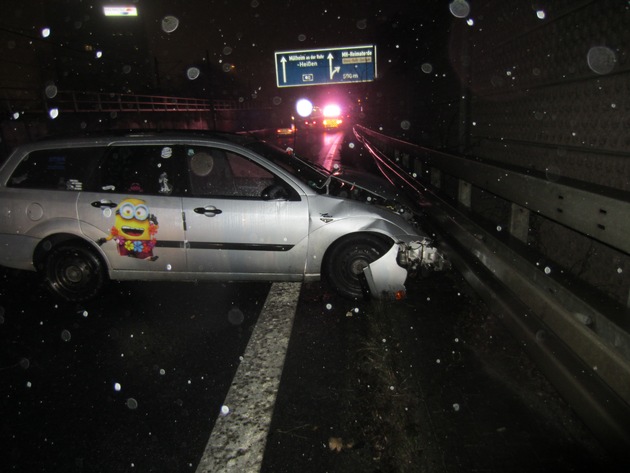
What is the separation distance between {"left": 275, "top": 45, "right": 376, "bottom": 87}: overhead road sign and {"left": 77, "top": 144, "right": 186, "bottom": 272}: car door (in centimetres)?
2288

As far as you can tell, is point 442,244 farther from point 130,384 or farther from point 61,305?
point 61,305

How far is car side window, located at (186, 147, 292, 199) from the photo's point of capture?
4742 millimetres

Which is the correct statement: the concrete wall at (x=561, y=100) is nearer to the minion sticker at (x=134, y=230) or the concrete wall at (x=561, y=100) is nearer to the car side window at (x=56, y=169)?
the minion sticker at (x=134, y=230)

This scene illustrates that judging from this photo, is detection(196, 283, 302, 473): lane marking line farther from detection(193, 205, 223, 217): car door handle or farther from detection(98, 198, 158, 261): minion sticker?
detection(98, 198, 158, 261): minion sticker

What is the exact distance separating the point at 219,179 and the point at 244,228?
25.9 inches

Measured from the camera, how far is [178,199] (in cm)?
469

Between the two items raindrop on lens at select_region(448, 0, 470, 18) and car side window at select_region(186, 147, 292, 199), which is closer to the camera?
car side window at select_region(186, 147, 292, 199)

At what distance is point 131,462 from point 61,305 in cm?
289

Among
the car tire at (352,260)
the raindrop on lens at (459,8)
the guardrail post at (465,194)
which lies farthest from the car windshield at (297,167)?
the raindrop on lens at (459,8)

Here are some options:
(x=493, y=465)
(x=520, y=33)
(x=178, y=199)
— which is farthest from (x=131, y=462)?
(x=520, y=33)

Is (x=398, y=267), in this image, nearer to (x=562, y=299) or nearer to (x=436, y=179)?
(x=562, y=299)

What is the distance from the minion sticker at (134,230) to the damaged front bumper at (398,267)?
231 centimetres

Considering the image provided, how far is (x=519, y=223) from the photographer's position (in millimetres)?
4297

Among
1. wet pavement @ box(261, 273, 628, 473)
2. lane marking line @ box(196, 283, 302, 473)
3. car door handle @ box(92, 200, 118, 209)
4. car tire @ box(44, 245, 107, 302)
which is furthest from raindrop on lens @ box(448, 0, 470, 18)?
car tire @ box(44, 245, 107, 302)
